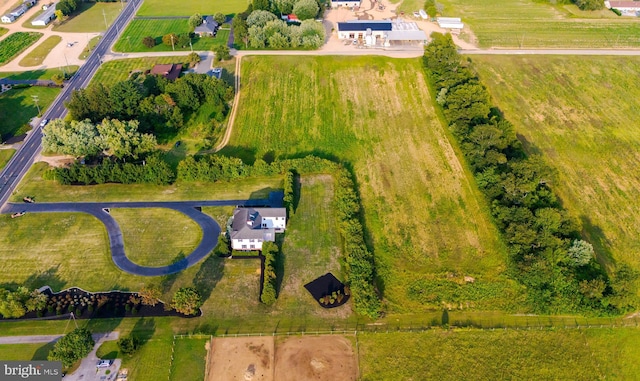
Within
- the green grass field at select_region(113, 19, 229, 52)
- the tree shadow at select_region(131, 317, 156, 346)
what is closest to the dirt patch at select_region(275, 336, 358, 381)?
the tree shadow at select_region(131, 317, 156, 346)

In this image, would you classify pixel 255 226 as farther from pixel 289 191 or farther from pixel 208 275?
pixel 289 191

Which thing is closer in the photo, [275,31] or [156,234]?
[156,234]

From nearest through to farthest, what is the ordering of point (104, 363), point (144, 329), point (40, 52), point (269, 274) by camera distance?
point (104, 363) < point (144, 329) < point (269, 274) < point (40, 52)

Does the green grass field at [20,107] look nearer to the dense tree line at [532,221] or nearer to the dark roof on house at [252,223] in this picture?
the dark roof on house at [252,223]

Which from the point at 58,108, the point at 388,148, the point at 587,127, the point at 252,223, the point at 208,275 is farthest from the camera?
the point at 58,108

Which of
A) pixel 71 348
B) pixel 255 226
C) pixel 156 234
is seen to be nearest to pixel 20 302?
pixel 71 348

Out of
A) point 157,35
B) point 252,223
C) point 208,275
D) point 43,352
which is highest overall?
point 157,35
